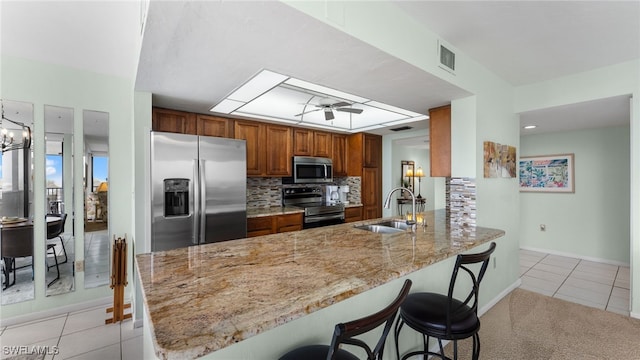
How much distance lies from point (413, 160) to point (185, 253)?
6558 mm

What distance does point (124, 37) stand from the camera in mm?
2193

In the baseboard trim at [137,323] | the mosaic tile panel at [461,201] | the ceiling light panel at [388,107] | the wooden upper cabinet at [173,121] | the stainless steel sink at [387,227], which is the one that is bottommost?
the baseboard trim at [137,323]

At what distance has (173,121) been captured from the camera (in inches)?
125

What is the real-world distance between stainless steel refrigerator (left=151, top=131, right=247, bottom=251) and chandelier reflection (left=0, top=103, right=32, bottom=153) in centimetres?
130

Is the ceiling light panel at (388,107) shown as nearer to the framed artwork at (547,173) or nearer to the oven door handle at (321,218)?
the oven door handle at (321,218)

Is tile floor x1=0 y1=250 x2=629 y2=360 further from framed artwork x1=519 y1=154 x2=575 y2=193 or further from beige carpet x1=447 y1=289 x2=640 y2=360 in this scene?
framed artwork x1=519 y1=154 x2=575 y2=193

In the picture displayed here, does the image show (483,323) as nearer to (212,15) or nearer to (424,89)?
(424,89)

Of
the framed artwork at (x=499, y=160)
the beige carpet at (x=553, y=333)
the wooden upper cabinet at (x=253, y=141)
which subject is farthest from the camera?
the wooden upper cabinet at (x=253, y=141)

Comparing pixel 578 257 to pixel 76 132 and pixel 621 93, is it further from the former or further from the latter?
pixel 76 132

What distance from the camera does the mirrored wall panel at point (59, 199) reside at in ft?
8.84

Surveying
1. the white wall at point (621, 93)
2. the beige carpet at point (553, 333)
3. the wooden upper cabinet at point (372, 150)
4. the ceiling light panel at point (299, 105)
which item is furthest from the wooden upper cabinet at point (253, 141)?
the white wall at point (621, 93)

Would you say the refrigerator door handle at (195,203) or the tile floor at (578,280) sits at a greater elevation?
the refrigerator door handle at (195,203)

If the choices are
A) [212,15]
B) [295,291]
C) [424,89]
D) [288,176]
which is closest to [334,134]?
[288,176]

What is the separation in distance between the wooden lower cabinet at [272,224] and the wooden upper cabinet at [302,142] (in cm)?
103
